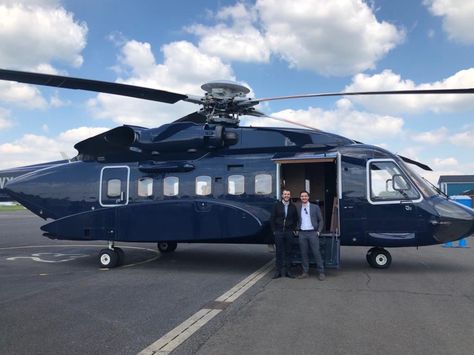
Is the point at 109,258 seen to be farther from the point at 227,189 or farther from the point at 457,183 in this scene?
the point at 457,183

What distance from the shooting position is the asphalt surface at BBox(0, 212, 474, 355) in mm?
5031

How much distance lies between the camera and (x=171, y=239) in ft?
34.6

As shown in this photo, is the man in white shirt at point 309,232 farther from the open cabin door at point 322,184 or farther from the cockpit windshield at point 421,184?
the cockpit windshield at point 421,184

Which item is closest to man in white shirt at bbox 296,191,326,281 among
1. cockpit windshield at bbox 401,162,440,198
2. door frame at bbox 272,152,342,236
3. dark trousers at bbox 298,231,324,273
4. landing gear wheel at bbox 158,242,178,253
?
dark trousers at bbox 298,231,324,273

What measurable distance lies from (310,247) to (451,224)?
124 inches

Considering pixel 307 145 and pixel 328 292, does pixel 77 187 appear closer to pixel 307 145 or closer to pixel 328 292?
pixel 307 145

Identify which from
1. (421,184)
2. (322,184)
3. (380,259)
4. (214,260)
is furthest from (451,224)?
(214,260)

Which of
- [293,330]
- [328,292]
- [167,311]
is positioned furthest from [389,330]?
[167,311]

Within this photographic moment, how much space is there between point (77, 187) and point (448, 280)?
9407 millimetres

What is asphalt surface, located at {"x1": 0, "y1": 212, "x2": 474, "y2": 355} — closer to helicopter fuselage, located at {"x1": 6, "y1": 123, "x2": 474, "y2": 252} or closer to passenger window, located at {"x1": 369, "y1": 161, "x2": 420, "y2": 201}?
helicopter fuselage, located at {"x1": 6, "y1": 123, "x2": 474, "y2": 252}

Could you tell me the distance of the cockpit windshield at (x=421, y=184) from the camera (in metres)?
9.94

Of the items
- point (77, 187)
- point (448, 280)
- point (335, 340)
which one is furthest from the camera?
point (77, 187)

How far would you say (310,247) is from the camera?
369 inches

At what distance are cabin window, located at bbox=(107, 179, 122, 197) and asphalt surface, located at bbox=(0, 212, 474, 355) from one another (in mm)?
1909
